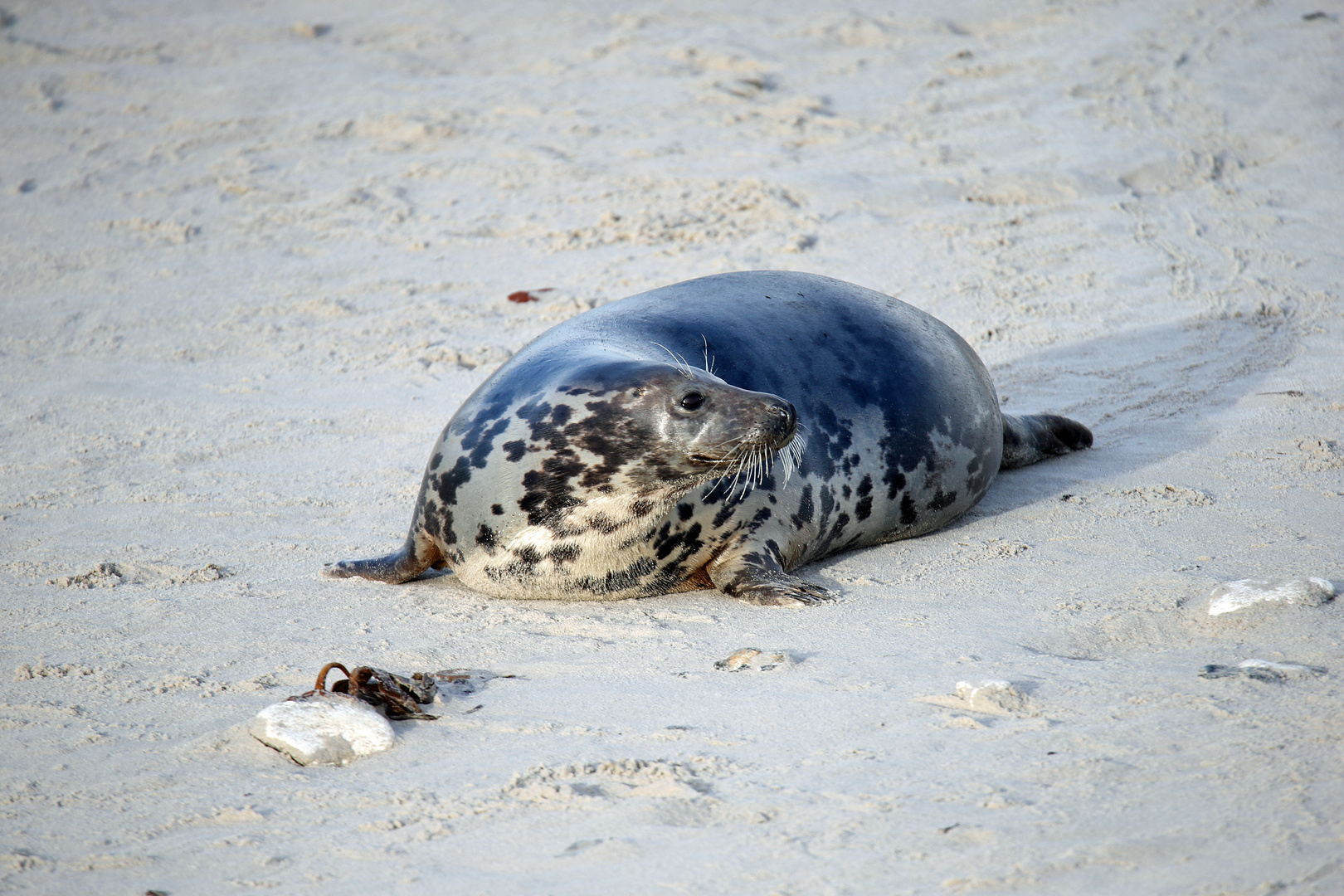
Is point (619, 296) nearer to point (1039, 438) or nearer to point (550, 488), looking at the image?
point (1039, 438)

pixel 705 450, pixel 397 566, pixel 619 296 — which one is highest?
pixel 705 450

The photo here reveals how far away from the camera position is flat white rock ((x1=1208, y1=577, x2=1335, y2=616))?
8.92 ft

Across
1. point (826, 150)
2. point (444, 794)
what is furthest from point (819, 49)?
point (444, 794)

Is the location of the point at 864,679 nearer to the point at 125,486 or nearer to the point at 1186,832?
the point at 1186,832

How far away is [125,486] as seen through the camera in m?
4.16

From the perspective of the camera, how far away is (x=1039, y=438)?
4.21 m

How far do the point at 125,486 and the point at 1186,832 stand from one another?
3.55 m

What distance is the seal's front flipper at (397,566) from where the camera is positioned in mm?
3361

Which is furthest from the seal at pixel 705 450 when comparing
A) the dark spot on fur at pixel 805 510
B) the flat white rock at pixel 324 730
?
the flat white rock at pixel 324 730

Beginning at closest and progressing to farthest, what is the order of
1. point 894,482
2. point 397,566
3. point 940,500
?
1. point 397,566
2. point 894,482
3. point 940,500

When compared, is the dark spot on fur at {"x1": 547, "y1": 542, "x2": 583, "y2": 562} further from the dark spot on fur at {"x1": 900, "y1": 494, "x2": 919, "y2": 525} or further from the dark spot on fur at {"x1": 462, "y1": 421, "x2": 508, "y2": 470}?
the dark spot on fur at {"x1": 900, "y1": 494, "x2": 919, "y2": 525}

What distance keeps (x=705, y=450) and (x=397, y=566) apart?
0.98 metres

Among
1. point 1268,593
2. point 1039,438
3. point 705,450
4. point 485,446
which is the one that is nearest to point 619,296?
point 1039,438

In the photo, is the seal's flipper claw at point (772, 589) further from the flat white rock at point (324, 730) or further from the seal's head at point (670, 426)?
the flat white rock at point (324, 730)
